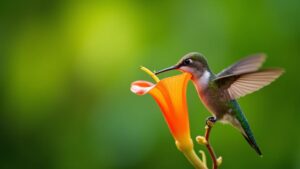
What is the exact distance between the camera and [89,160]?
16.5 ft

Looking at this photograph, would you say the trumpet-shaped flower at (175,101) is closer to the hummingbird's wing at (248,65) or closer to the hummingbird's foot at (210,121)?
the hummingbird's foot at (210,121)

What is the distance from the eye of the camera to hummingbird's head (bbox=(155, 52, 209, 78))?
2781 mm

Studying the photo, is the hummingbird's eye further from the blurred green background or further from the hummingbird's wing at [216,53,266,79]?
the blurred green background

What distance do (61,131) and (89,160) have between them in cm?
38

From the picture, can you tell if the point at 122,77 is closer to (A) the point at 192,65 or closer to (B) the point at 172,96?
(A) the point at 192,65

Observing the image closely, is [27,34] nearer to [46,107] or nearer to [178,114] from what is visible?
[46,107]

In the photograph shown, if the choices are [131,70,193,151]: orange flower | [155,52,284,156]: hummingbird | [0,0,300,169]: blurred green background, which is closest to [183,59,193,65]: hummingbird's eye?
[155,52,284,156]: hummingbird

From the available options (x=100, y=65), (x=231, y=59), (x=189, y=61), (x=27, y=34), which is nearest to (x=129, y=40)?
(x=100, y=65)

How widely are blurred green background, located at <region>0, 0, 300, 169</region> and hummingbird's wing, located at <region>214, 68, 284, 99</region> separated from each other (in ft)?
4.52

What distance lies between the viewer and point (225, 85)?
2990 millimetres

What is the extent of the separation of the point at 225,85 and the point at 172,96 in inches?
21.5

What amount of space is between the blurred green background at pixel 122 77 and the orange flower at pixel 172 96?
5.78ft

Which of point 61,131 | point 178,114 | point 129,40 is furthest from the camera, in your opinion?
point 61,131

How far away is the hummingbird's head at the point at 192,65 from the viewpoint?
9.12 feet
